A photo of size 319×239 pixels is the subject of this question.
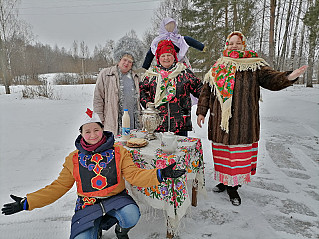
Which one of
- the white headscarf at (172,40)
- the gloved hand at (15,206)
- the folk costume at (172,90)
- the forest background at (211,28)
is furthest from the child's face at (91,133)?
the forest background at (211,28)

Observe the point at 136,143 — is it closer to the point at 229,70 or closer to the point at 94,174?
the point at 94,174

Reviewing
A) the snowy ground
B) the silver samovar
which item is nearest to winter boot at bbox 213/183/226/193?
the snowy ground

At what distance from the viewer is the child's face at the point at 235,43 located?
6.97 ft

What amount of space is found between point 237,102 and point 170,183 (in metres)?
1.14

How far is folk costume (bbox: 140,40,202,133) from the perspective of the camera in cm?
235

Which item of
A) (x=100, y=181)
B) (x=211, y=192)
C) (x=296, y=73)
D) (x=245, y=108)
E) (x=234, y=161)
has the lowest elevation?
(x=211, y=192)

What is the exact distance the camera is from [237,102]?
213 cm

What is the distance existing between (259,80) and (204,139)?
2.75 meters

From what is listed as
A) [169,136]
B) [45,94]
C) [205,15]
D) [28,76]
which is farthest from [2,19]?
[169,136]

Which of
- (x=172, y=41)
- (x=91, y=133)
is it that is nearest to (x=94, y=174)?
(x=91, y=133)

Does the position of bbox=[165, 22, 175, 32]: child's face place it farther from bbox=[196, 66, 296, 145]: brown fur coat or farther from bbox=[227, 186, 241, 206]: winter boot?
bbox=[227, 186, 241, 206]: winter boot

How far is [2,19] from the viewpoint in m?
10.0

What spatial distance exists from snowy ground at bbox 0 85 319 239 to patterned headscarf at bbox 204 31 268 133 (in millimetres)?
985

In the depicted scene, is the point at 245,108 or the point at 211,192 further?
the point at 211,192
